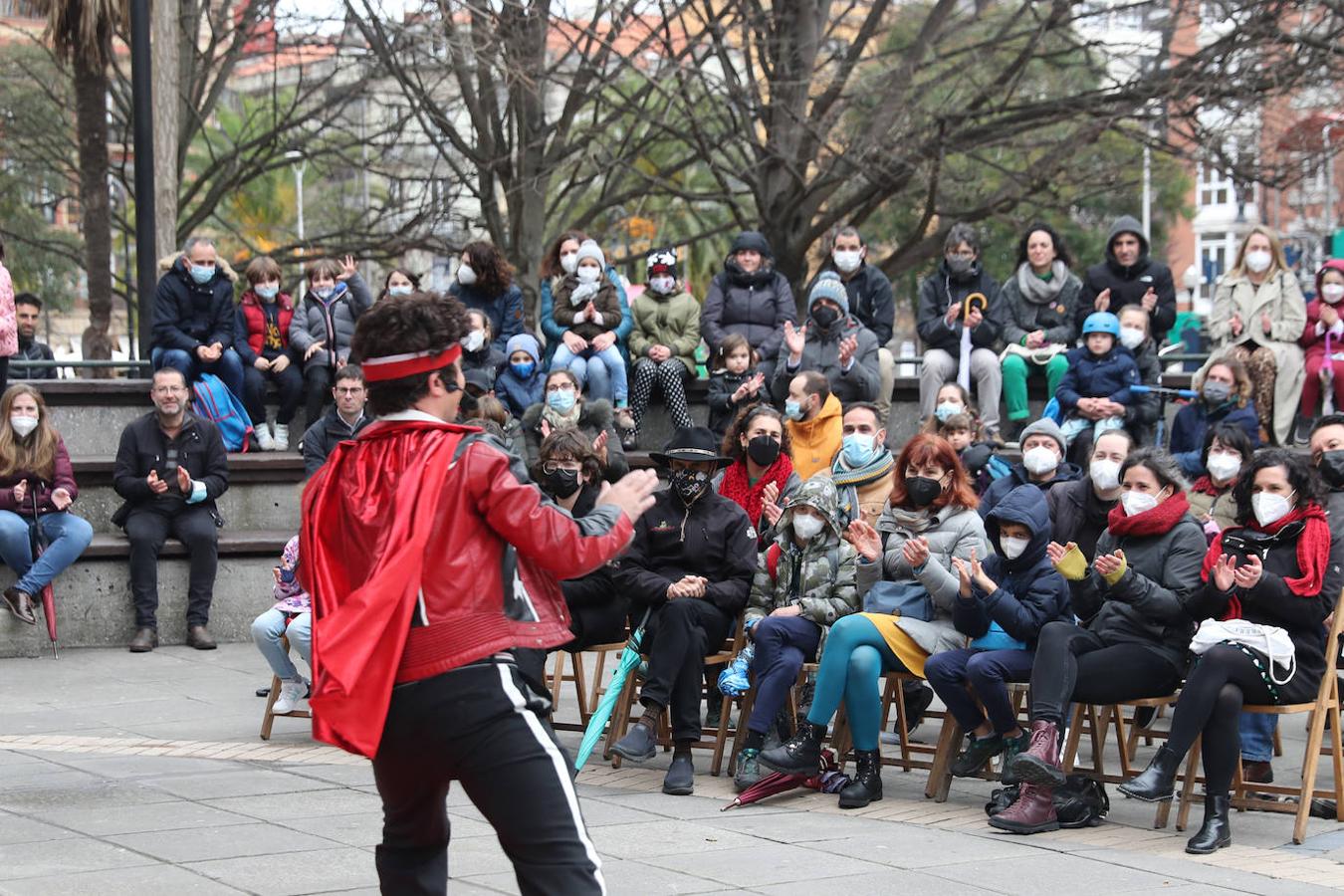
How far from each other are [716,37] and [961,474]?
31.9ft

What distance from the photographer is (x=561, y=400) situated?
12039 mm

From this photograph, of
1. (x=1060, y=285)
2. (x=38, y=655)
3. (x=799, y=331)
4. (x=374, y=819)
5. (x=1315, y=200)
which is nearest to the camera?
(x=374, y=819)

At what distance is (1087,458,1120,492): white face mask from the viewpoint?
8.44 meters

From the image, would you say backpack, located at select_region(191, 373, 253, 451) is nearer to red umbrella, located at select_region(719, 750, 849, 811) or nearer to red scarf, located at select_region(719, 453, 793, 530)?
red scarf, located at select_region(719, 453, 793, 530)

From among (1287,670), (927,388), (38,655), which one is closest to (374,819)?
(1287,670)

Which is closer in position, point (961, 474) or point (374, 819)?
point (374, 819)

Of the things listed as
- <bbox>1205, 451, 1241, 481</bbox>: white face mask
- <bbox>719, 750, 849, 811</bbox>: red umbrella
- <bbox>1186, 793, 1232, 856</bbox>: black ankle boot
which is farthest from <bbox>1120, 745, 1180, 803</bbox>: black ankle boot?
<bbox>1205, 451, 1241, 481</bbox>: white face mask

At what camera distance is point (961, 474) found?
27.5ft

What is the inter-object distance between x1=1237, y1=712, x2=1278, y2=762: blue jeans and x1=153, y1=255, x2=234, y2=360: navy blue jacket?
7.97 m

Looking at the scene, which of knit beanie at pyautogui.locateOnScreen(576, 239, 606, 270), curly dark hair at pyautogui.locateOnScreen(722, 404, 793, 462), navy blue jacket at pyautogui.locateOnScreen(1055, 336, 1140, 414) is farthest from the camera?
knit beanie at pyautogui.locateOnScreen(576, 239, 606, 270)

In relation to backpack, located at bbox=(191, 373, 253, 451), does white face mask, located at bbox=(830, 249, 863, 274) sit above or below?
above

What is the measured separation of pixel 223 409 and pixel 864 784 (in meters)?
6.97

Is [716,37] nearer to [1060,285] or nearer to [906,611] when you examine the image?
[1060,285]

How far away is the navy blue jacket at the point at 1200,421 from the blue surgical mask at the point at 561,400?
4092 mm
